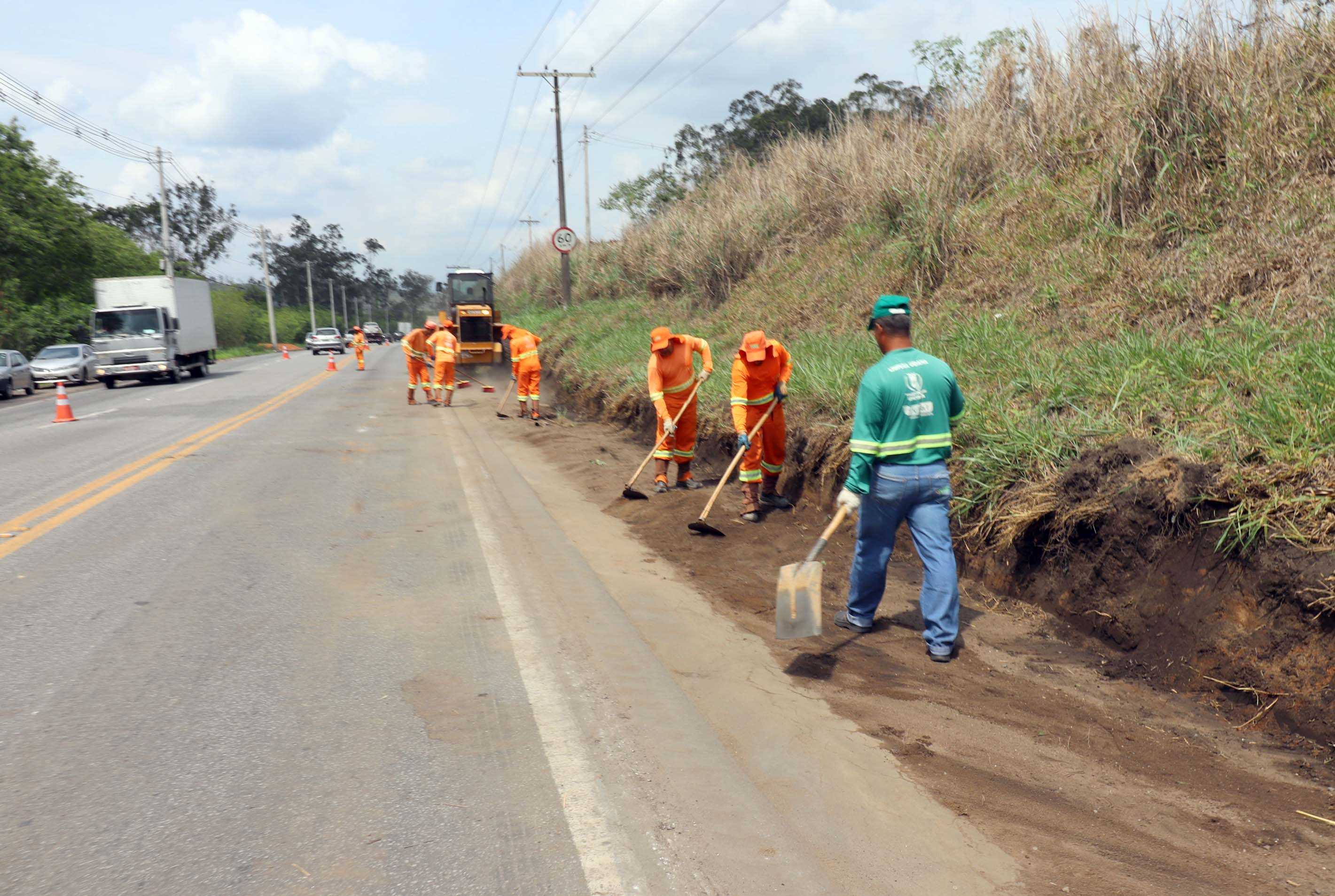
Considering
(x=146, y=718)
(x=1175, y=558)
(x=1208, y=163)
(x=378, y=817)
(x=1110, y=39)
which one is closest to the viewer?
(x=378, y=817)

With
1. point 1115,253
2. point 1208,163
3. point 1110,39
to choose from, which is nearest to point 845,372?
point 1115,253

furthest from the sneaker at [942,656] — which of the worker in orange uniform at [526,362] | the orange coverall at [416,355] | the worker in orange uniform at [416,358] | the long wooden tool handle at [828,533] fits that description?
the orange coverall at [416,355]

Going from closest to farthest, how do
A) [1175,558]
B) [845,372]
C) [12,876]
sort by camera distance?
1. [12,876]
2. [1175,558]
3. [845,372]

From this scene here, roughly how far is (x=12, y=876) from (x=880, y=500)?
13.1 ft

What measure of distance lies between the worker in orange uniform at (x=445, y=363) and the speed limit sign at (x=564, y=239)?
6.44 meters

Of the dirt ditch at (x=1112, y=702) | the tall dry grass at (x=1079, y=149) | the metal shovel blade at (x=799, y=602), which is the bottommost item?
the dirt ditch at (x=1112, y=702)

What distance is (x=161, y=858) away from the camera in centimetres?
282

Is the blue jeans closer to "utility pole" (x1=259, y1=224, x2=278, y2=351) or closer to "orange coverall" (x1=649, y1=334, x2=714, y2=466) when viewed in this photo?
"orange coverall" (x1=649, y1=334, x2=714, y2=466)

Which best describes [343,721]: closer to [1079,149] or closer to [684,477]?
[684,477]

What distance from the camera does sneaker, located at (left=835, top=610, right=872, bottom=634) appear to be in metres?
5.26

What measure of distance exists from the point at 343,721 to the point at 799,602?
2210 millimetres

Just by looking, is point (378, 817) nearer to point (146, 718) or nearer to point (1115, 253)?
point (146, 718)

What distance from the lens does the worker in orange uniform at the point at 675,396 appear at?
929 centimetres

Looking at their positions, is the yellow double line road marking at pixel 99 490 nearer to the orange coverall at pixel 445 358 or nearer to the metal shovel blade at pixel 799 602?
the orange coverall at pixel 445 358
